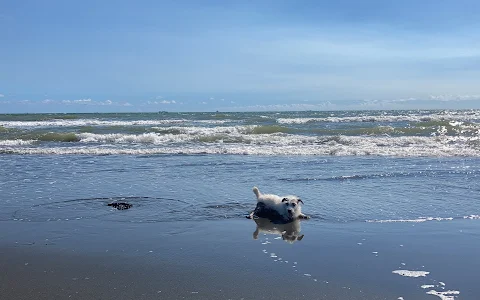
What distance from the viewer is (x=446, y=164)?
45.9 feet

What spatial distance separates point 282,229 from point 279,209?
624mm

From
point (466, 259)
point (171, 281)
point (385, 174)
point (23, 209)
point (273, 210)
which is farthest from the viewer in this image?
point (385, 174)

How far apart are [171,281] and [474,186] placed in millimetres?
8048

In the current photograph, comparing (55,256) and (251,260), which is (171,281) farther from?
(55,256)

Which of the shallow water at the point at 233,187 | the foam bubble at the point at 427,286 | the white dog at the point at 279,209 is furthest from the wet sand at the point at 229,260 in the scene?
the shallow water at the point at 233,187

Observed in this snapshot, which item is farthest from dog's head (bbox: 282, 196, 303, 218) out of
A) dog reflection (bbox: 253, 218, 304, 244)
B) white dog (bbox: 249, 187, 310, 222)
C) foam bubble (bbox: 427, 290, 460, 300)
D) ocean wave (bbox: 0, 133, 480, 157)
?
ocean wave (bbox: 0, 133, 480, 157)

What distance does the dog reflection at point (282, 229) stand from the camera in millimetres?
6770

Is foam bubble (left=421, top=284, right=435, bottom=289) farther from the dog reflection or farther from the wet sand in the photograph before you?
the dog reflection

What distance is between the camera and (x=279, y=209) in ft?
25.8

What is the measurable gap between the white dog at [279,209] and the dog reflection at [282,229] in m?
0.12

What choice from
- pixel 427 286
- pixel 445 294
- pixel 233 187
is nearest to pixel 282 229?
pixel 427 286

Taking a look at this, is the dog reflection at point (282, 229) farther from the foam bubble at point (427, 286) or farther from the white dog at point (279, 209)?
the foam bubble at point (427, 286)

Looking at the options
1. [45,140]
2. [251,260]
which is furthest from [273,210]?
[45,140]

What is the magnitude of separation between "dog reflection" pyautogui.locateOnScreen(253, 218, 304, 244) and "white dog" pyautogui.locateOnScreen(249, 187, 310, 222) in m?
0.12
